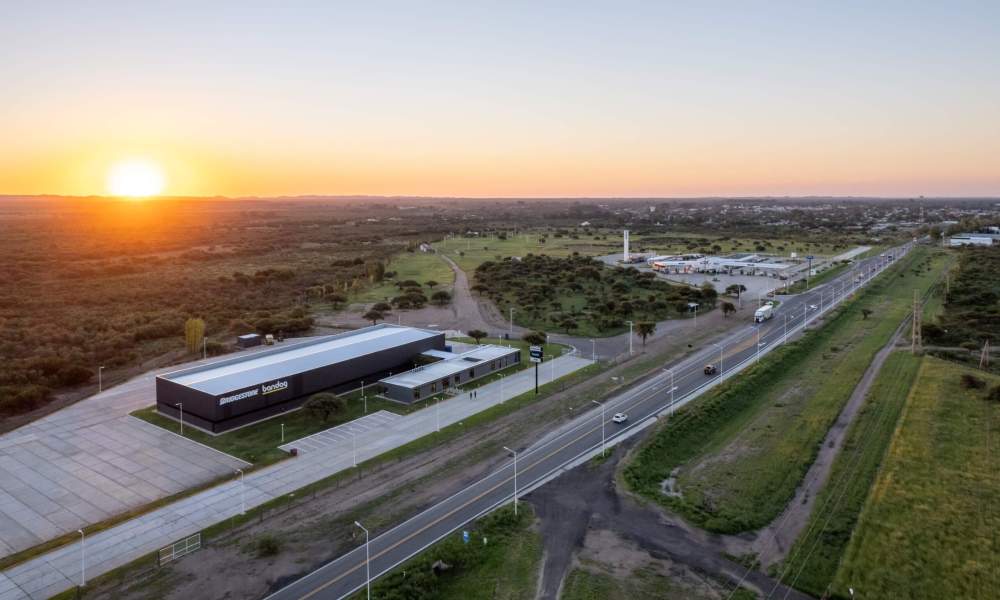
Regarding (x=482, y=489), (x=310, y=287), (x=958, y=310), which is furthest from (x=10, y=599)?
(x=958, y=310)

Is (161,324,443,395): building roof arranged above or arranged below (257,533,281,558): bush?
above

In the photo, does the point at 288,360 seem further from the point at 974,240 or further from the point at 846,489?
the point at 974,240

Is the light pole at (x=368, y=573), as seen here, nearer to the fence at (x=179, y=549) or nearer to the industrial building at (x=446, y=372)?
the fence at (x=179, y=549)

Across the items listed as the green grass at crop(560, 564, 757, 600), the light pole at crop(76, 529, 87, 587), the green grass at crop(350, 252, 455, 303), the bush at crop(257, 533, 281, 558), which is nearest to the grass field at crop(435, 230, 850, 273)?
the green grass at crop(350, 252, 455, 303)

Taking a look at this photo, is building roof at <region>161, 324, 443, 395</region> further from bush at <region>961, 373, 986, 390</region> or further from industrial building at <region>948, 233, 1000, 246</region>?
industrial building at <region>948, 233, 1000, 246</region>

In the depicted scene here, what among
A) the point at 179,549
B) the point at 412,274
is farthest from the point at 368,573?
the point at 412,274

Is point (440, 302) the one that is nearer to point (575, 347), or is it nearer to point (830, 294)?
point (575, 347)
